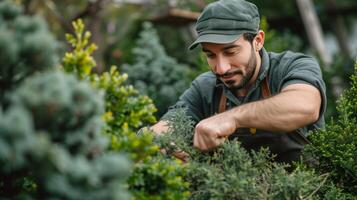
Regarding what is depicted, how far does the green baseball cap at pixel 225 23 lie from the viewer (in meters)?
3.51

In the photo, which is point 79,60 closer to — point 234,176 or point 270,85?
point 234,176

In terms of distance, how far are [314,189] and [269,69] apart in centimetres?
127

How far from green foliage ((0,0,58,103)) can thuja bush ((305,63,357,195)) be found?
1766mm

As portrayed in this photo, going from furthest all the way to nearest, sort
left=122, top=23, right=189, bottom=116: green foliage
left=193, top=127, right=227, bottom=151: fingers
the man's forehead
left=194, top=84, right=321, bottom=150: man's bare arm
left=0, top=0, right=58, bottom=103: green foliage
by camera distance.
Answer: left=122, top=23, right=189, bottom=116: green foliage, the man's forehead, left=194, top=84, right=321, bottom=150: man's bare arm, left=193, top=127, right=227, bottom=151: fingers, left=0, top=0, right=58, bottom=103: green foliage

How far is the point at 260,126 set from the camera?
3014 millimetres

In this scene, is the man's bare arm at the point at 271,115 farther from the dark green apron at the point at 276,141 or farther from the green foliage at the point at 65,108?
the green foliage at the point at 65,108

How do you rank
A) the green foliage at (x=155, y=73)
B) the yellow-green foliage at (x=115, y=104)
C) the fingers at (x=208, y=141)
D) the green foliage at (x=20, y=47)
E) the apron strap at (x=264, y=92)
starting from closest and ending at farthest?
1. the green foliage at (x=20, y=47)
2. the yellow-green foliage at (x=115, y=104)
3. the fingers at (x=208, y=141)
4. the apron strap at (x=264, y=92)
5. the green foliage at (x=155, y=73)

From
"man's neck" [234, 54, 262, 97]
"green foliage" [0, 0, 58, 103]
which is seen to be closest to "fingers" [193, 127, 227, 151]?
"green foliage" [0, 0, 58, 103]

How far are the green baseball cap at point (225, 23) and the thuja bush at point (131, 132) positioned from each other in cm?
125

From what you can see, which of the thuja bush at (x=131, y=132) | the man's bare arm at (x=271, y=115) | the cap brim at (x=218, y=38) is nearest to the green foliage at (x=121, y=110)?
the thuja bush at (x=131, y=132)

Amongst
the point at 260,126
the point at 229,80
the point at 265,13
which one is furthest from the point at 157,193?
the point at 265,13

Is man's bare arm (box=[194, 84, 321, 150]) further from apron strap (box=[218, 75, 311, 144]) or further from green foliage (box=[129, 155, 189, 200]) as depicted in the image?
green foliage (box=[129, 155, 189, 200])

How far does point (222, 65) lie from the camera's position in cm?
352

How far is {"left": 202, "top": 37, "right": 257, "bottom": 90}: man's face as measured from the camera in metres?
3.53
